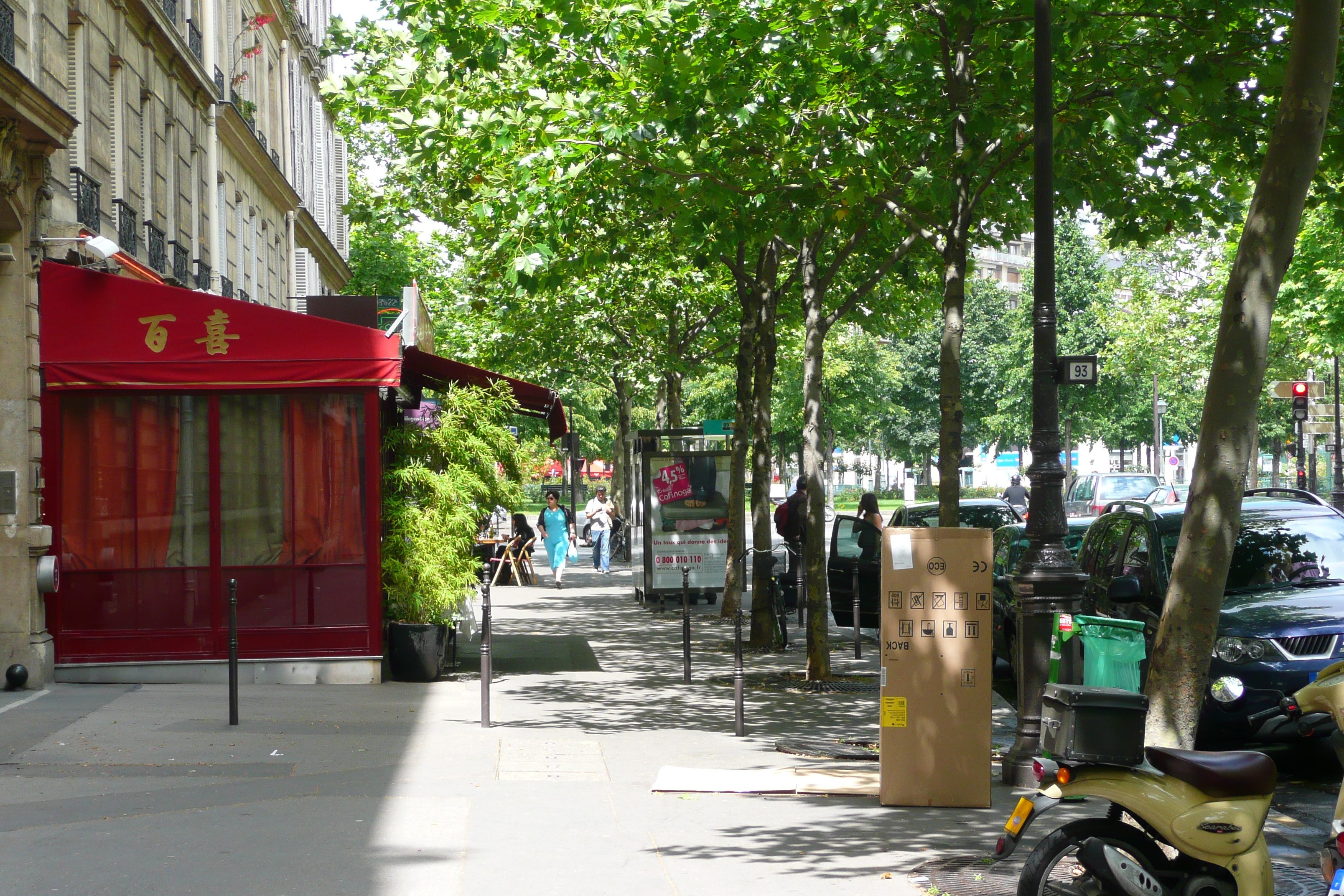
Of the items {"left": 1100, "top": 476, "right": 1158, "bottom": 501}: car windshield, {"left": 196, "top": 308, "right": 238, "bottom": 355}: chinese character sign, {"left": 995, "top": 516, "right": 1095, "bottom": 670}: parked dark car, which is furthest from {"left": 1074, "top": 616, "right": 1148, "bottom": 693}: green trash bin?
{"left": 1100, "top": 476, "right": 1158, "bottom": 501}: car windshield

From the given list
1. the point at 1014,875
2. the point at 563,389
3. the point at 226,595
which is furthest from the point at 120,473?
the point at 563,389

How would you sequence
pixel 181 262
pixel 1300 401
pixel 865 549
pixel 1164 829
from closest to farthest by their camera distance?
1. pixel 1164 829
2. pixel 865 549
3. pixel 181 262
4. pixel 1300 401

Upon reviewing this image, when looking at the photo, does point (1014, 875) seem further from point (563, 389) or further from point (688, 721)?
point (563, 389)

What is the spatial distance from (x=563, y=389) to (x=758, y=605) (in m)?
20.5

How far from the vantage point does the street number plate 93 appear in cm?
528

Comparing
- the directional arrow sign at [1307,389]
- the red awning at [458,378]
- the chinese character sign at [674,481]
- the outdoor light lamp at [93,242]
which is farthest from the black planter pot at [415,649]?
the directional arrow sign at [1307,389]

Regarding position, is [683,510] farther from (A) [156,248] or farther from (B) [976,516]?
(A) [156,248]

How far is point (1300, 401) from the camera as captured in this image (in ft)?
102

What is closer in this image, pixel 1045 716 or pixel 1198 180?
pixel 1045 716

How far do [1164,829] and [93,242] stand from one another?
10280 millimetres

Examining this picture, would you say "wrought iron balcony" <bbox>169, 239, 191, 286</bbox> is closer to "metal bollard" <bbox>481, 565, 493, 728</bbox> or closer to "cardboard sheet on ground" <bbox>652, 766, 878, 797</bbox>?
"metal bollard" <bbox>481, 565, 493, 728</bbox>

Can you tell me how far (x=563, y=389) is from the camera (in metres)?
36.7

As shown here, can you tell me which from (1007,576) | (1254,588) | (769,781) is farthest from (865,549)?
(769,781)

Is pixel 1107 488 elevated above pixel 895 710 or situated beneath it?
elevated above
